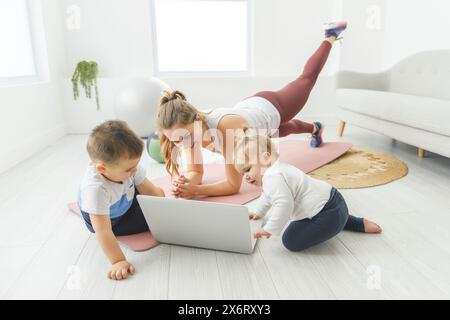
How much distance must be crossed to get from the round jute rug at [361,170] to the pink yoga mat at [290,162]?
2.4 inches

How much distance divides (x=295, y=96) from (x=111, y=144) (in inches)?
59.1

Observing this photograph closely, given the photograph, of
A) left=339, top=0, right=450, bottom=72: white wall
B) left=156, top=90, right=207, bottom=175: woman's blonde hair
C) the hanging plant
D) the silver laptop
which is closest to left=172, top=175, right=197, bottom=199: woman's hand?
left=156, top=90, right=207, bottom=175: woman's blonde hair

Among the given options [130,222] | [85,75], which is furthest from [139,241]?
[85,75]

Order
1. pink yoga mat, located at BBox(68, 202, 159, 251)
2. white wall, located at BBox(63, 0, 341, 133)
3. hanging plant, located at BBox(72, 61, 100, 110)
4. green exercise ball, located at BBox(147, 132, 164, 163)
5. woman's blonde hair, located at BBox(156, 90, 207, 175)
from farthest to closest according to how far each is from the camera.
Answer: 1. white wall, located at BBox(63, 0, 341, 133)
2. hanging plant, located at BBox(72, 61, 100, 110)
3. green exercise ball, located at BBox(147, 132, 164, 163)
4. woman's blonde hair, located at BBox(156, 90, 207, 175)
5. pink yoga mat, located at BBox(68, 202, 159, 251)

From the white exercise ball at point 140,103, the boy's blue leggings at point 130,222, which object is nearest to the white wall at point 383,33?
the white exercise ball at point 140,103

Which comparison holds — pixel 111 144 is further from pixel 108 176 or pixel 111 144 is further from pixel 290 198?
pixel 290 198

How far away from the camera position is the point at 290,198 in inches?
47.2

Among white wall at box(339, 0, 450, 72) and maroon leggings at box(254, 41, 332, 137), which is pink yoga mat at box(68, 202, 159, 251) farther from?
white wall at box(339, 0, 450, 72)

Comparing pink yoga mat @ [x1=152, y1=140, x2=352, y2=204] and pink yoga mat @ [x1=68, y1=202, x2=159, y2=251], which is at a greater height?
pink yoga mat @ [x1=152, y1=140, x2=352, y2=204]

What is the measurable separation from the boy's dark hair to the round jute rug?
1.18m

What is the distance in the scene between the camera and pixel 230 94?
375cm

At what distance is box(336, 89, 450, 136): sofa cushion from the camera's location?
2025mm

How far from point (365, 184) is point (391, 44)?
2.31 m

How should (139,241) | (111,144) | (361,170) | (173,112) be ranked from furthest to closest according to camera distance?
(361,170) → (173,112) → (139,241) → (111,144)
